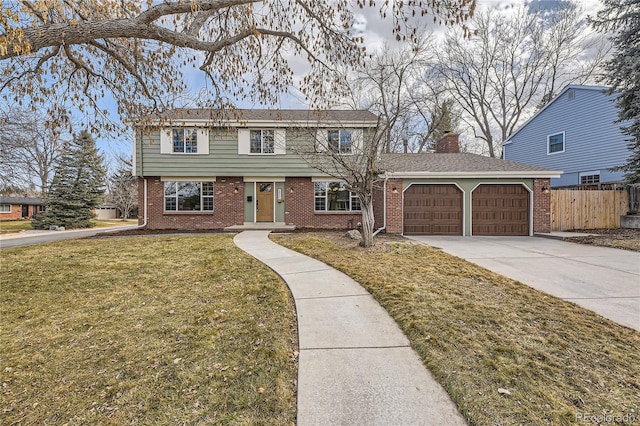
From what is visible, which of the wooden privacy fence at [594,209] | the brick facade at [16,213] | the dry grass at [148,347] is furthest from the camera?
the brick facade at [16,213]

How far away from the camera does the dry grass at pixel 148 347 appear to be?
2242 millimetres

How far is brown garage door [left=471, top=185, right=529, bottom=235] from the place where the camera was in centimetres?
1179

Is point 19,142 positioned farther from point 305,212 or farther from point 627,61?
point 627,61

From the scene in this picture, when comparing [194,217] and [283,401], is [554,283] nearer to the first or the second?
[283,401]

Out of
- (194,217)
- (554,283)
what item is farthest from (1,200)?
(554,283)

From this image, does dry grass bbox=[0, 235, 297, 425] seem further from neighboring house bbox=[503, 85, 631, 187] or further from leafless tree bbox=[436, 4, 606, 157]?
leafless tree bbox=[436, 4, 606, 157]

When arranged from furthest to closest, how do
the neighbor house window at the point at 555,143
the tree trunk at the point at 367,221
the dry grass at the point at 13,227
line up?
the dry grass at the point at 13,227 < the neighbor house window at the point at 555,143 < the tree trunk at the point at 367,221

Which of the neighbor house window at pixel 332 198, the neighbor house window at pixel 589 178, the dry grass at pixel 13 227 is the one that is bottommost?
the dry grass at pixel 13 227

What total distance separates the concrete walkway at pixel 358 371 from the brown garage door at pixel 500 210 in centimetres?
930

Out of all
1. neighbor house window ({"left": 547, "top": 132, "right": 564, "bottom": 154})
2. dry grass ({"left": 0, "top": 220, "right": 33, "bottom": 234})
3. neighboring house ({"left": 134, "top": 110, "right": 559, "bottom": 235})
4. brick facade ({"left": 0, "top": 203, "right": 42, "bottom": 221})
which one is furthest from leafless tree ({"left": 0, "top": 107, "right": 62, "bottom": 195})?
brick facade ({"left": 0, "top": 203, "right": 42, "bottom": 221})

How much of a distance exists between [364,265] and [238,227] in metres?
9.00

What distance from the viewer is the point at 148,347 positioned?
316cm

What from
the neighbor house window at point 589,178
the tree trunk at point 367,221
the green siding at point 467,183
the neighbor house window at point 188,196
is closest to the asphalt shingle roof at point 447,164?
the green siding at point 467,183

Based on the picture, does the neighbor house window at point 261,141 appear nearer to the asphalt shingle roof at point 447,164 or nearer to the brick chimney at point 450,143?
the asphalt shingle roof at point 447,164
